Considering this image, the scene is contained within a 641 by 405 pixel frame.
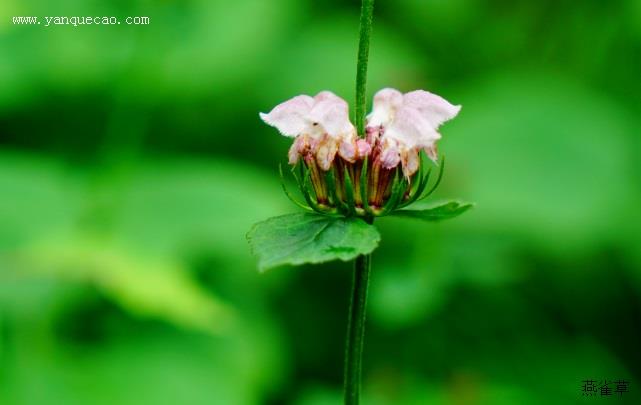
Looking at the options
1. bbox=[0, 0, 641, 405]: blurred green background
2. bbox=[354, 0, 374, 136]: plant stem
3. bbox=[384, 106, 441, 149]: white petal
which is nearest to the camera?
bbox=[354, 0, 374, 136]: plant stem

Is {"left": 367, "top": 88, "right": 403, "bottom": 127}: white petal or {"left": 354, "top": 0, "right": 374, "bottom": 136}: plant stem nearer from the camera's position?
{"left": 354, "top": 0, "right": 374, "bottom": 136}: plant stem

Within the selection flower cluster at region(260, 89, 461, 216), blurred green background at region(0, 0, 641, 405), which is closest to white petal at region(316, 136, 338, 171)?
flower cluster at region(260, 89, 461, 216)

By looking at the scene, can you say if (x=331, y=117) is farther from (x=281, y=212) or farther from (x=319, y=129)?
(x=281, y=212)

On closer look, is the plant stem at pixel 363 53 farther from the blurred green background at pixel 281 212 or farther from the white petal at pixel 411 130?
the blurred green background at pixel 281 212

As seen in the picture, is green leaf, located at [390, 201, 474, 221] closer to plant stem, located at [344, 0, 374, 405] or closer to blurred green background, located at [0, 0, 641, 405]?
plant stem, located at [344, 0, 374, 405]

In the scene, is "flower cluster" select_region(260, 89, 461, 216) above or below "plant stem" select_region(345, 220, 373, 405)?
above
